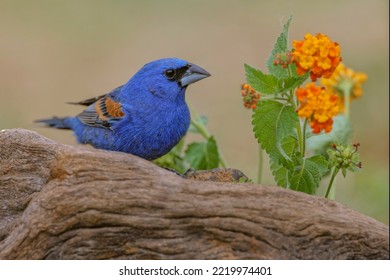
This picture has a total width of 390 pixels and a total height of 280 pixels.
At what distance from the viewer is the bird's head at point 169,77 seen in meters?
3.49

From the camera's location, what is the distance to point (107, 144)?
3590mm

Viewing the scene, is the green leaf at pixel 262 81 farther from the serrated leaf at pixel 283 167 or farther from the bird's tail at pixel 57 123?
the bird's tail at pixel 57 123

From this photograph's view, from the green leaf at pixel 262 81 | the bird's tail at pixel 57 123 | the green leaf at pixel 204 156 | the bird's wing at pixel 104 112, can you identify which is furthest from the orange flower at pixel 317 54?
the bird's tail at pixel 57 123

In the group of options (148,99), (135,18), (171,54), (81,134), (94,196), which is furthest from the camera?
(135,18)

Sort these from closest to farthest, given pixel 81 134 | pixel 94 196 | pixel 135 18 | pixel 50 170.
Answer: pixel 94 196
pixel 50 170
pixel 81 134
pixel 135 18

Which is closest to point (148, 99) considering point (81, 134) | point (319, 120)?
point (81, 134)

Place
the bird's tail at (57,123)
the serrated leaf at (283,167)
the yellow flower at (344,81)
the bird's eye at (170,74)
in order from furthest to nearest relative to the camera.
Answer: the bird's tail at (57,123) → the yellow flower at (344,81) → the bird's eye at (170,74) → the serrated leaf at (283,167)

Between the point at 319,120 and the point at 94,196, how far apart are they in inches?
35.7

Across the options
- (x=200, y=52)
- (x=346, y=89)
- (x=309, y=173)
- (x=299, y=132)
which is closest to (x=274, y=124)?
(x=299, y=132)

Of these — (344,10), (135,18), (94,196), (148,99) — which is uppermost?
(344,10)

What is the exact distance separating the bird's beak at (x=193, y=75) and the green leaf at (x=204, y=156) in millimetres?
543

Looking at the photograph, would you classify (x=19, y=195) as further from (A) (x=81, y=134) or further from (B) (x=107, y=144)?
(A) (x=81, y=134)

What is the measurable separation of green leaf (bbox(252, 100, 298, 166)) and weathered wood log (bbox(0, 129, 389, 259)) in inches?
13.3

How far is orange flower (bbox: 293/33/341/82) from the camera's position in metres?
2.84
